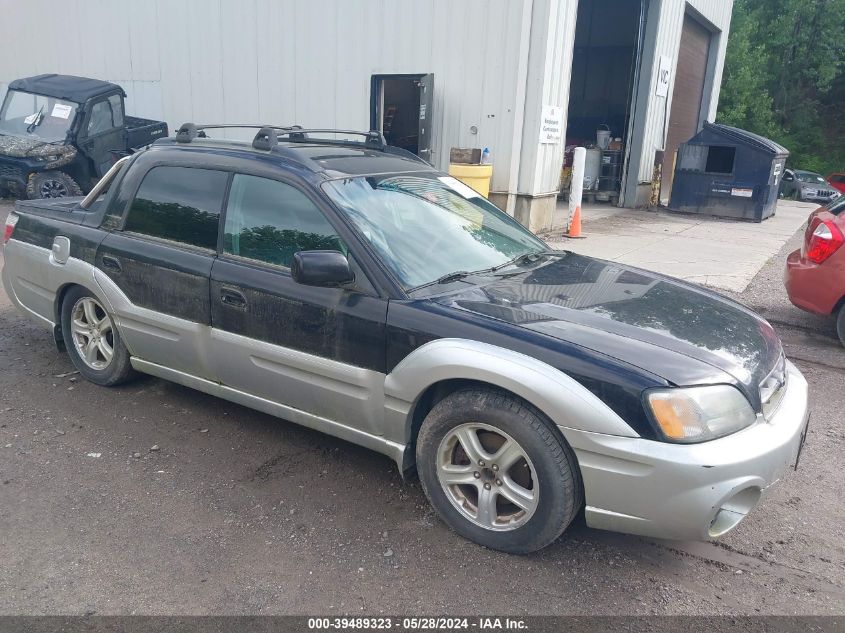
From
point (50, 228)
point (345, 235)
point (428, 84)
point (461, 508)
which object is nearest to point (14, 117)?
point (428, 84)

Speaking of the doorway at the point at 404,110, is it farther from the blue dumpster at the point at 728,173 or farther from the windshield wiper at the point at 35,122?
the blue dumpster at the point at 728,173

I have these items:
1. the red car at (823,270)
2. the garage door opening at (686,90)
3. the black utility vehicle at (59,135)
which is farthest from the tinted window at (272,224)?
the garage door opening at (686,90)

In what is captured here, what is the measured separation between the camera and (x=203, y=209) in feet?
12.5

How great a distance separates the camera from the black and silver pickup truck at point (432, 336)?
8.50 ft

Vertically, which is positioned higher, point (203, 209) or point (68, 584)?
point (203, 209)

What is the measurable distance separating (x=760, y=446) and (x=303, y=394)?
2048 millimetres

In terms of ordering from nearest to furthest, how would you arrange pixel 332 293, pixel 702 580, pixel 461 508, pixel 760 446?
pixel 760 446 → pixel 702 580 → pixel 461 508 → pixel 332 293

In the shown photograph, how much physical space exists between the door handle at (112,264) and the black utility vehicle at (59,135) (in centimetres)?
857

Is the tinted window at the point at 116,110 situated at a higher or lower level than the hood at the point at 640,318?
higher

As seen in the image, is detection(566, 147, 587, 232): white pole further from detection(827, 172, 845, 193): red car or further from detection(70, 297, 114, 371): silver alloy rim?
detection(827, 172, 845, 193): red car

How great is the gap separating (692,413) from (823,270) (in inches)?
165

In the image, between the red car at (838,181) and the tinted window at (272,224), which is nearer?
the tinted window at (272,224)

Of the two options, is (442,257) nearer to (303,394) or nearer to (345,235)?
(345,235)

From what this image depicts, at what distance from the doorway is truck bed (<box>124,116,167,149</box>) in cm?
462
